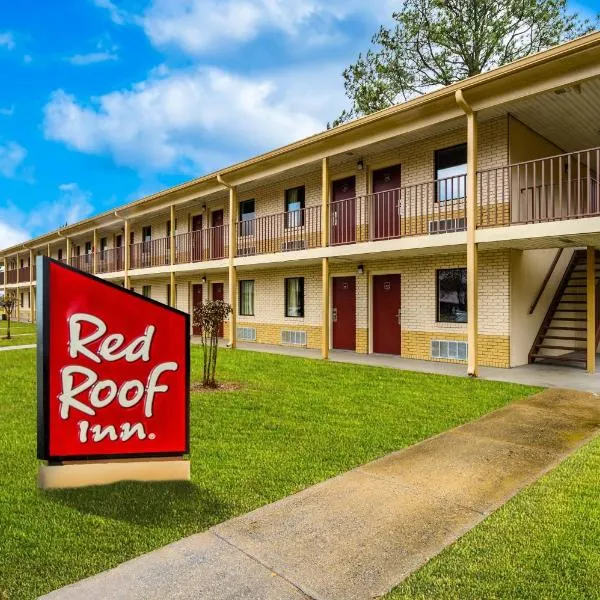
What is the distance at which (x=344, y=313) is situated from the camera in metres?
14.6

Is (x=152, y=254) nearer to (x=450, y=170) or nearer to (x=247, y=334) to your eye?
(x=247, y=334)

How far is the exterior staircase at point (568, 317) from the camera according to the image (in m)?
11.4

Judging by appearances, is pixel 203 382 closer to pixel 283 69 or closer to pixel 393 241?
pixel 393 241

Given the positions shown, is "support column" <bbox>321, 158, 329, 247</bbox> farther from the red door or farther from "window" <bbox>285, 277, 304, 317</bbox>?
the red door

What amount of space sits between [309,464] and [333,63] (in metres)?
26.9

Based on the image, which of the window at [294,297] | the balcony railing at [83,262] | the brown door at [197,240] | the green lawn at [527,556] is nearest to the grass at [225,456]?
the green lawn at [527,556]

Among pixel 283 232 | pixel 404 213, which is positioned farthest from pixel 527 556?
pixel 283 232

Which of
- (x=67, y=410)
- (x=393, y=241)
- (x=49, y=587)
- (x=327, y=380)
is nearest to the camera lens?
(x=49, y=587)

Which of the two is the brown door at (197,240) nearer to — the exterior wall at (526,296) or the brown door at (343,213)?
the brown door at (343,213)

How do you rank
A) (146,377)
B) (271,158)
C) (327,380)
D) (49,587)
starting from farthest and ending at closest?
(271,158)
(327,380)
(146,377)
(49,587)

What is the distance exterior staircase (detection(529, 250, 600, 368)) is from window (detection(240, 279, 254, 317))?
968 centimetres

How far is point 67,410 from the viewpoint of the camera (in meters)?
3.85

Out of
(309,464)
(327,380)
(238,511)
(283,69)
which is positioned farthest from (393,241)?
(283,69)

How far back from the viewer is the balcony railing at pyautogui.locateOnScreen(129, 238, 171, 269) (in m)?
21.2
